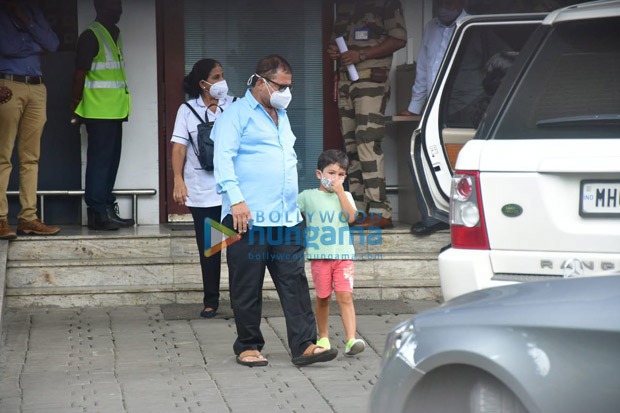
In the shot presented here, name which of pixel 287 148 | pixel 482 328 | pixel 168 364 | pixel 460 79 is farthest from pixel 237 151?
pixel 482 328

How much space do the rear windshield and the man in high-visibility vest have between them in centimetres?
538

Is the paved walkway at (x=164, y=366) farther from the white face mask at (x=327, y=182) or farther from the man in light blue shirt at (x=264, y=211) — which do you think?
A: the white face mask at (x=327, y=182)

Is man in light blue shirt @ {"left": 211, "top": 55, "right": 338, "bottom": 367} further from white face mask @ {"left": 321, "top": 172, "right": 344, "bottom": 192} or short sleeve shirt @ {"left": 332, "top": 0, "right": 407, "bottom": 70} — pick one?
short sleeve shirt @ {"left": 332, "top": 0, "right": 407, "bottom": 70}

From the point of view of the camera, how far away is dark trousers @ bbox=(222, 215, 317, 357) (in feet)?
24.1

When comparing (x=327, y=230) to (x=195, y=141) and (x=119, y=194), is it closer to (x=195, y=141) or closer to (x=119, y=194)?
(x=195, y=141)

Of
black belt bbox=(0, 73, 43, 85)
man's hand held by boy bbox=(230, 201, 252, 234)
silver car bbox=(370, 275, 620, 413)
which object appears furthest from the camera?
black belt bbox=(0, 73, 43, 85)

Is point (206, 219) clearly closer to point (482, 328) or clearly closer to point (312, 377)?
point (312, 377)

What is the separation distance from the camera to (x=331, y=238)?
24.7ft

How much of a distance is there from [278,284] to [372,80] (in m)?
3.63

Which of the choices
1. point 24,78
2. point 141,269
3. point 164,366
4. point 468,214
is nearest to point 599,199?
point 468,214

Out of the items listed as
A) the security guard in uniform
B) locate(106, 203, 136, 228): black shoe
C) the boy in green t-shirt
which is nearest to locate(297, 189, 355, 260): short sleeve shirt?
the boy in green t-shirt

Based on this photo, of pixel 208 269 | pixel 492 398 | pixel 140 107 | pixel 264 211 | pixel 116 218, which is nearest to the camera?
pixel 492 398

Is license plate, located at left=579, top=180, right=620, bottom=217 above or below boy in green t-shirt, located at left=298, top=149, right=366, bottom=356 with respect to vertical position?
above

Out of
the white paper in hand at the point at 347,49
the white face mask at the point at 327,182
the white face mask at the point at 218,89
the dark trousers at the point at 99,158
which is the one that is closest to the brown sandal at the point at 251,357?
the white face mask at the point at 327,182
